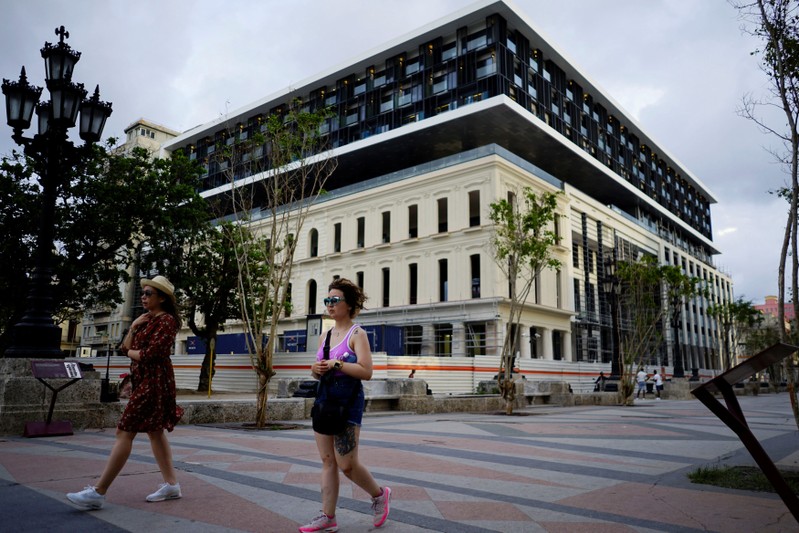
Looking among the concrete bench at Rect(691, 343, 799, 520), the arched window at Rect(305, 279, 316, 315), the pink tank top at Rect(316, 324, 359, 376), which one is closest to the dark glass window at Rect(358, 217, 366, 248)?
the arched window at Rect(305, 279, 316, 315)

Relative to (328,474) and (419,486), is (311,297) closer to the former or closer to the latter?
(419,486)

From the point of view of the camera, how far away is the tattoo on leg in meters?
3.85

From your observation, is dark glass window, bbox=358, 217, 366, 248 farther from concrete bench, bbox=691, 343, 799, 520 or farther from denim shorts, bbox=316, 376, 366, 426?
concrete bench, bbox=691, 343, 799, 520

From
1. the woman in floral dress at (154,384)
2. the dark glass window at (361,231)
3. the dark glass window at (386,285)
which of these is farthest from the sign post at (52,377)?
the dark glass window at (361,231)

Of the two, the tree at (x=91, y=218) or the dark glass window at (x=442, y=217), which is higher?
the dark glass window at (x=442, y=217)

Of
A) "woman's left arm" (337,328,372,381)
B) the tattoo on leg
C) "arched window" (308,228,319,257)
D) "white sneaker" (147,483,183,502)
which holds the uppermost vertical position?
"arched window" (308,228,319,257)

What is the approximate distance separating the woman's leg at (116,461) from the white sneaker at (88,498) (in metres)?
0.04

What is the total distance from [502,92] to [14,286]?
102 feet

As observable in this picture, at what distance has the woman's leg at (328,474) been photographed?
3.88 meters

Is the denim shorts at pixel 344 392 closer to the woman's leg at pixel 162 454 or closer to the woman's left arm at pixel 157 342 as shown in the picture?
the woman's left arm at pixel 157 342

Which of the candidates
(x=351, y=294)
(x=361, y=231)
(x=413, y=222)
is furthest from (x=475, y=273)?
(x=351, y=294)

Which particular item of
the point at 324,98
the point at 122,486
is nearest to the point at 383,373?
the point at 122,486

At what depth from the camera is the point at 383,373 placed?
27.3 metres

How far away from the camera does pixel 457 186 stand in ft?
123
